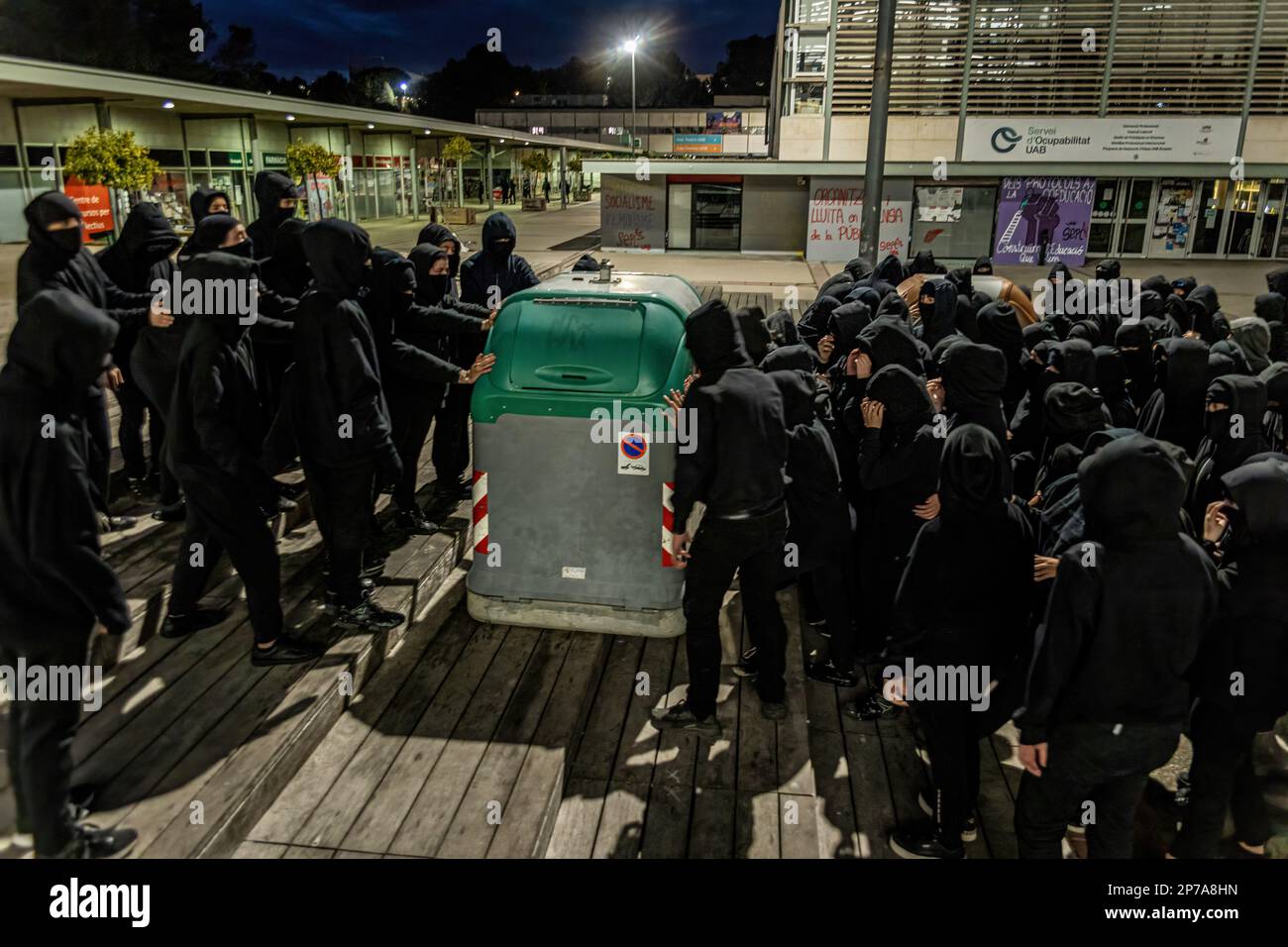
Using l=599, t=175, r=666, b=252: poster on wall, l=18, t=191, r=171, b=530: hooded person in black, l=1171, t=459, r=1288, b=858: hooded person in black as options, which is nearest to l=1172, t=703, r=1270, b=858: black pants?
l=1171, t=459, r=1288, b=858: hooded person in black

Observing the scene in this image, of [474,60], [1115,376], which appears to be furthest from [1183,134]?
[474,60]

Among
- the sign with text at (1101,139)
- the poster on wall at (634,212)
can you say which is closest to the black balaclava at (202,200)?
the poster on wall at (634,212)

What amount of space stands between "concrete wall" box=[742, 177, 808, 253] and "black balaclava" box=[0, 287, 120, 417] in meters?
26.5

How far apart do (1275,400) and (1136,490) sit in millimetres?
3414

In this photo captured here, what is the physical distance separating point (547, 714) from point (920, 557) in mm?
1978

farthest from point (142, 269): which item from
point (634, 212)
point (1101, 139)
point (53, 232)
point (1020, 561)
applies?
point (1101, 139)

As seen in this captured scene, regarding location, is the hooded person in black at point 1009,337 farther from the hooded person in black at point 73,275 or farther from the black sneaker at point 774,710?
the hooded person in black at point 73,275

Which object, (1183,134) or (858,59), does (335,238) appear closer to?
(858,59)

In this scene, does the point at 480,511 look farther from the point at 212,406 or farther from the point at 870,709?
the point at 870,709

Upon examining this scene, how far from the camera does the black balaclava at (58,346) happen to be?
2957mm

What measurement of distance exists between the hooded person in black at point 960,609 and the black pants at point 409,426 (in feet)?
12.1

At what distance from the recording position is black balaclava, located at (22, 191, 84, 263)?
4.55m
